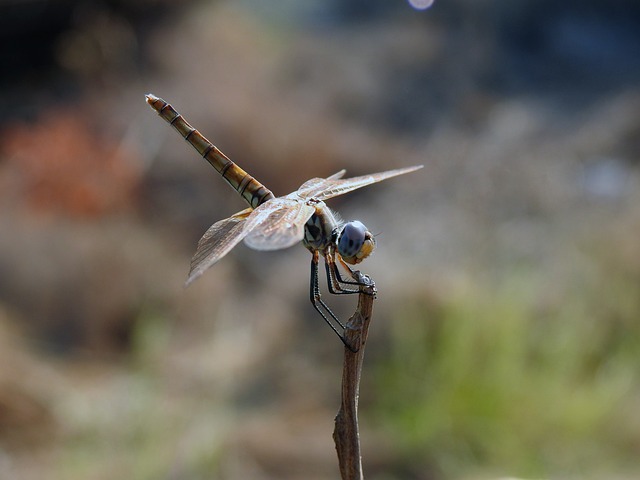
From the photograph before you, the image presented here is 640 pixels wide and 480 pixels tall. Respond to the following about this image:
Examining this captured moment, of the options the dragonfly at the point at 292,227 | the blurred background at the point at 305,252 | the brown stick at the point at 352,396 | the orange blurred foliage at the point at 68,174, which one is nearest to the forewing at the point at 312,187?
the dragonfly at the point at 292,227

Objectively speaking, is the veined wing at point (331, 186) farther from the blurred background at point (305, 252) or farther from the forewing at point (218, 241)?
the blurred background at point (305, 252)

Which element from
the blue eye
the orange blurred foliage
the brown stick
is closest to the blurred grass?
the blue eye

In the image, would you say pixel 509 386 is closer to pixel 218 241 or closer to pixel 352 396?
pixel 218 241

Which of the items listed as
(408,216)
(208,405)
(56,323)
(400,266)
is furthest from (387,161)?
(208,405)

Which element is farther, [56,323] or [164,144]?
[164,144]

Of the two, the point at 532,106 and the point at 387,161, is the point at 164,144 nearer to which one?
the point at 387,161

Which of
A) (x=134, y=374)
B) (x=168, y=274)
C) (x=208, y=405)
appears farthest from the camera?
(x=168, y=274)

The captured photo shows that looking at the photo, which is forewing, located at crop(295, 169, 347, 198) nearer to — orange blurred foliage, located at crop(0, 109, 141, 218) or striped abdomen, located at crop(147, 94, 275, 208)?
striped abdomen, located at crop(147, 94, 275, 208)
